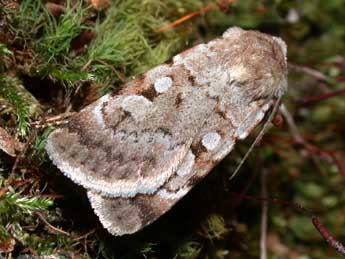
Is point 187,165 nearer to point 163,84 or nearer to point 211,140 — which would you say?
point 211,140

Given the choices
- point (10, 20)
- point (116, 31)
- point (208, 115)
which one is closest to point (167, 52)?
point (116, 31)

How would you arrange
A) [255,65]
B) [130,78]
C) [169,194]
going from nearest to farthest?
[169,194] < [255,65] < [130,78]

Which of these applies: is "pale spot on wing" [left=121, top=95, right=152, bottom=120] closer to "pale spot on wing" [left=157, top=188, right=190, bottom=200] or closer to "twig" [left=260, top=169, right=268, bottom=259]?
"pale spot on wing" [left=157, top=188, right=190, bottom=200]

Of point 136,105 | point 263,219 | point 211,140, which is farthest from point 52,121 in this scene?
point 263,219

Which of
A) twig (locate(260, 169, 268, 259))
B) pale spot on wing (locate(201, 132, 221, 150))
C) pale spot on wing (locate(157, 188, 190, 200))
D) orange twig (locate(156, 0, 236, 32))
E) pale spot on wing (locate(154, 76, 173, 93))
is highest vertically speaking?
pale spot on wing (locate(154, 76, 173, 93))

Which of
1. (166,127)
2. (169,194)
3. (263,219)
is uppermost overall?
(166,127)

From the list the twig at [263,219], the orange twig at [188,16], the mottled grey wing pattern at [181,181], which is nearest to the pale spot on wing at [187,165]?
the mottled grey wing pattern at [181,181]

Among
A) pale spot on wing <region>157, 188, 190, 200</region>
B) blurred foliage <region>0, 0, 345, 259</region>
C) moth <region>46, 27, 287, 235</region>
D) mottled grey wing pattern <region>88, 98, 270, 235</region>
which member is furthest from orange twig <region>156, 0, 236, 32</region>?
pale spot on wing <region>157, 188, 190, 200</region>
